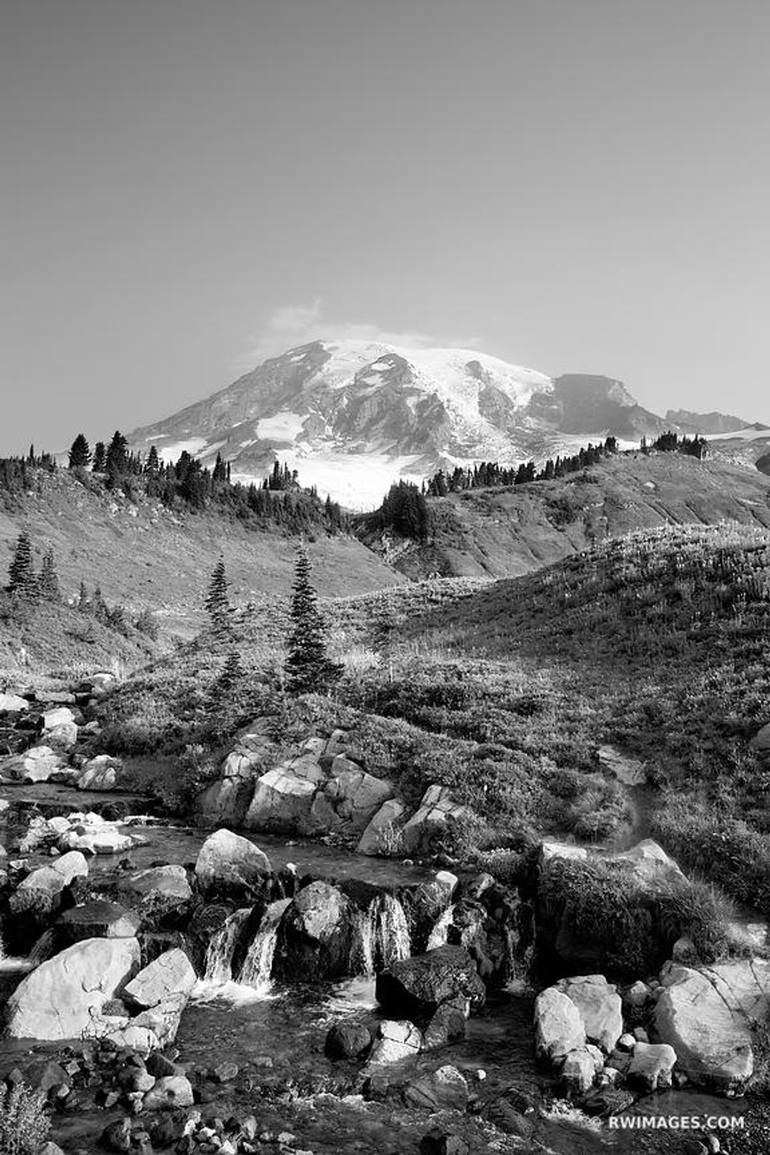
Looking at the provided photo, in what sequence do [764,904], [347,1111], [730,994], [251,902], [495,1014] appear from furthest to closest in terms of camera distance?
[251,902] < [764,904] < [495,1014] < [730,994] < [347,1111]

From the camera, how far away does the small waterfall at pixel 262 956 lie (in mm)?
14914

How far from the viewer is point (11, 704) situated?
1613 inches

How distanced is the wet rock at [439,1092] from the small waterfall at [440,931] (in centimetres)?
350

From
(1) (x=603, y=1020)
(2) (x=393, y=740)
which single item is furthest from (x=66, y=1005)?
(2) (x=393, y=740)

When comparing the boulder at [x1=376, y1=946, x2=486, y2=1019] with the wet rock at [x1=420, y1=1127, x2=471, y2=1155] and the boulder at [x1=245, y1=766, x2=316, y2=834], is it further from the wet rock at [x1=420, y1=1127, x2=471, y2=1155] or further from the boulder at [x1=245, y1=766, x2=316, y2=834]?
the boulder at [x1=245, y1=766, x2=316, y2=834]

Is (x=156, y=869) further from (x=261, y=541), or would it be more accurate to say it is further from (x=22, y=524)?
(x=261, y=541)

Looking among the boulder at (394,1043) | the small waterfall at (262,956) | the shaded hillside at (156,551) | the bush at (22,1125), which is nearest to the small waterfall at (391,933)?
the small waterfall at (262,956)

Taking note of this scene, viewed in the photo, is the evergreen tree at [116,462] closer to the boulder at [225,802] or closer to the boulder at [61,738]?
the boulder at [61,738]

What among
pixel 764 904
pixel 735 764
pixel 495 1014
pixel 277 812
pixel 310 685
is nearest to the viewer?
pixel 495 1014

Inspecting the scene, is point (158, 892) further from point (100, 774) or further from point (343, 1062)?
point (100, 774)

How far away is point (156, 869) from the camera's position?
17.7 m

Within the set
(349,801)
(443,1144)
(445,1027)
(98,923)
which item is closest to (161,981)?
(98,923)

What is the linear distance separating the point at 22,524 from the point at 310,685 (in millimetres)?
88566

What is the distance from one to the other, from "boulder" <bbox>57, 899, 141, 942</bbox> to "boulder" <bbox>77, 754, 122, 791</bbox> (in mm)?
12432
